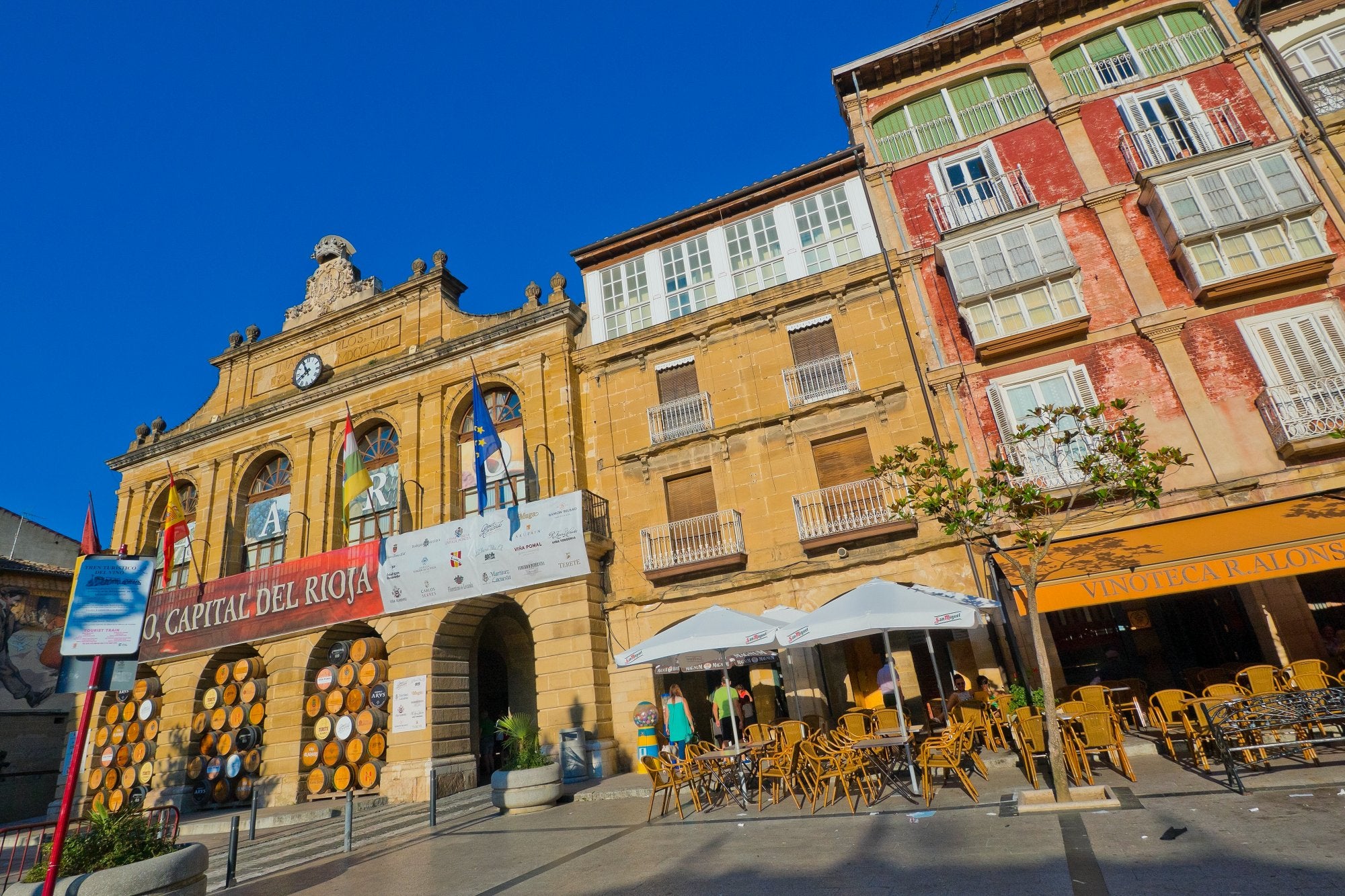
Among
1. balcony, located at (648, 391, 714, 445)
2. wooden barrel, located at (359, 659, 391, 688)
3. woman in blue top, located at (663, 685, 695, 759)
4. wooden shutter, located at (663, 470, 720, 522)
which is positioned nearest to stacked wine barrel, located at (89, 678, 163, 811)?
wooden barrel, located at (359, 659, 391, 688)

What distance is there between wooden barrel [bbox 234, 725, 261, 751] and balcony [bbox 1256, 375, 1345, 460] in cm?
2248

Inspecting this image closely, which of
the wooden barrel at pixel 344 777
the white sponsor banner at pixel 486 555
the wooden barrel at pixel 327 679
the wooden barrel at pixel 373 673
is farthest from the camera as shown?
the wooden barrel at pixel 327 679

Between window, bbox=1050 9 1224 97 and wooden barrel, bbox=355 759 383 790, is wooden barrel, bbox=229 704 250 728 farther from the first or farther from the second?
window, bbox=1050 9 1224 97

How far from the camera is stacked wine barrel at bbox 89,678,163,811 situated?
17.9 metres

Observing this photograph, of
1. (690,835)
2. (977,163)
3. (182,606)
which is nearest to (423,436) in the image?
(182,606)

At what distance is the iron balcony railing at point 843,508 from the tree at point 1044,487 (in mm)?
374

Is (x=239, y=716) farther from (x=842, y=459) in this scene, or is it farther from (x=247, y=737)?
(x=842, y=459)

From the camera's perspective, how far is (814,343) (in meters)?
15.6

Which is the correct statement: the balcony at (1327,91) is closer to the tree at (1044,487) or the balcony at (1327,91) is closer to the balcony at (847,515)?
the tree at (1044,487)

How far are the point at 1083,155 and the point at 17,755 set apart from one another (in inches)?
1364

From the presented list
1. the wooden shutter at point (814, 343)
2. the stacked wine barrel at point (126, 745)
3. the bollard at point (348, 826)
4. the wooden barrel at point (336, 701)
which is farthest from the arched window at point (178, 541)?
the wooden shutter at point (814, 343)

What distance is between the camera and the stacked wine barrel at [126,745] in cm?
1792

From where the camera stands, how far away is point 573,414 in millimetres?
16766

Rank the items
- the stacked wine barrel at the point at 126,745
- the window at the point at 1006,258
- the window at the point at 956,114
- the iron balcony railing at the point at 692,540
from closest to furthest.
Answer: the window at the point at 1006,258 < the iron balcony railing at the point at 692,540 < the window at the point at 956,114 < the stacked wine barrel at the point at 126,745
